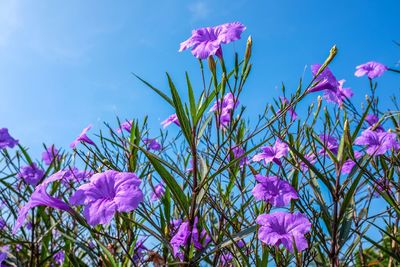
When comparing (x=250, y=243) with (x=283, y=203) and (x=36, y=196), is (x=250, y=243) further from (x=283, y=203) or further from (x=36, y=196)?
(x=36, y=196)

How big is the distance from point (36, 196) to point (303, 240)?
74 cm

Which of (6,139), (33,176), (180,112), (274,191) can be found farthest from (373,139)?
(6,139)

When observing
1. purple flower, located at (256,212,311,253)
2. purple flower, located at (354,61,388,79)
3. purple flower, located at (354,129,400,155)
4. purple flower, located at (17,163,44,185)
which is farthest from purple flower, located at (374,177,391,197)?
purple flower, located at (17,163,44,185)

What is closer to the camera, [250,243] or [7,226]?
[250,243]

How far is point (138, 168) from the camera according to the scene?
1.85 metres

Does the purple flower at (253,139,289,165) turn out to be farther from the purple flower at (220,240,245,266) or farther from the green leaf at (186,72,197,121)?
the green leaf at (186,72,197,121)

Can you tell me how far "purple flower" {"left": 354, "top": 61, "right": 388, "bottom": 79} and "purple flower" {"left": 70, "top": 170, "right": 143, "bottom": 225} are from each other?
1868mm

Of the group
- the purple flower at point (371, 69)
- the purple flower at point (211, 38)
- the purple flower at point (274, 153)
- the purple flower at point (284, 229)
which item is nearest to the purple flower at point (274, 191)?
the purple flower at point (284, 229)

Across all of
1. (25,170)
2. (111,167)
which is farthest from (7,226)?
(111,167)

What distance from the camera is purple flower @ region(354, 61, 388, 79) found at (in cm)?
249

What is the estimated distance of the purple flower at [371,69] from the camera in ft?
8.18

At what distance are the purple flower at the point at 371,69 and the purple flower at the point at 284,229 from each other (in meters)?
1.45

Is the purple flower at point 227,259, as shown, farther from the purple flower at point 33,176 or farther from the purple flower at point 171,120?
the purple flower at point 33,176

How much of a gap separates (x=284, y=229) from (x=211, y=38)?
2.00 feet
